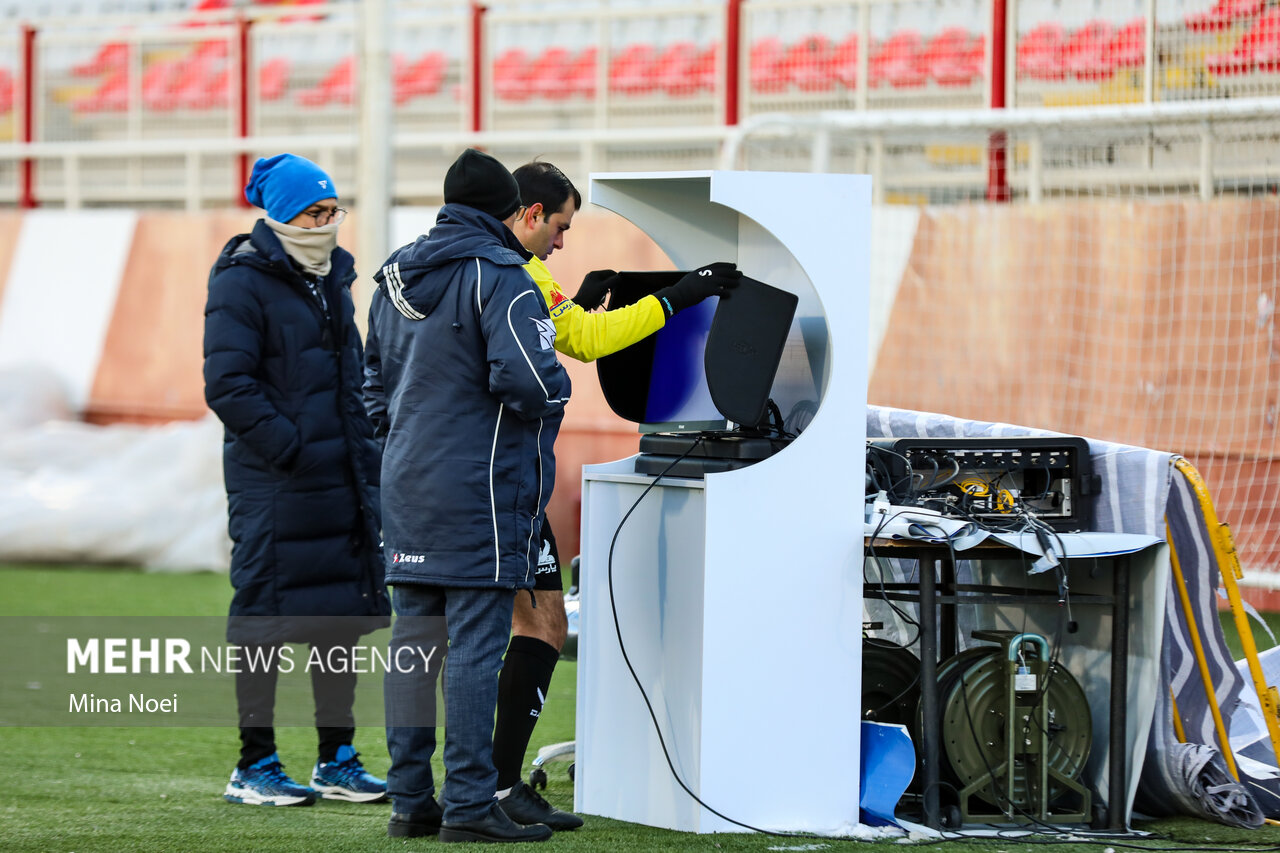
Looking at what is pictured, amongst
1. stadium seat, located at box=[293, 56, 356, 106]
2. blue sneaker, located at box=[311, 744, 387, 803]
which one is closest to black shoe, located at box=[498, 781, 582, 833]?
blue sneaker, located at box=[311, 744, 387, 803]

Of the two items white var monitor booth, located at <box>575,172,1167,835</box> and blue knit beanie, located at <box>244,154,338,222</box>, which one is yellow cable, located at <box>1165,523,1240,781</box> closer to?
white var monitor booth, located at <box>575,172,1167,835</box>

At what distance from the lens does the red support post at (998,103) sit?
8.63 metres

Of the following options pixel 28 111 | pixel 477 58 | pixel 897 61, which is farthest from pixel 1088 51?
pixel 28 111

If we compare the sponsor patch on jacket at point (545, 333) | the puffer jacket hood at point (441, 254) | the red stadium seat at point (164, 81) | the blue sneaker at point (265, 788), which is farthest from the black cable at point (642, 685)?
the red stadium seat at point (164, 81)

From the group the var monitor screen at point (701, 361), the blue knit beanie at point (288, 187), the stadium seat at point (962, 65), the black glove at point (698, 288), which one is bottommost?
the var monitor screen at point (701, 361)

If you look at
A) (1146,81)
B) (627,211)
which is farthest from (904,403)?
(627,211)

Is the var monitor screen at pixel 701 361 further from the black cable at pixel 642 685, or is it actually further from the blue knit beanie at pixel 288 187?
the blue knit beanie at pixel 288 187

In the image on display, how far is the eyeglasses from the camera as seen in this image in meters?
4.33

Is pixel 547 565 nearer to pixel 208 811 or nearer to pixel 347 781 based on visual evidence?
pixel 347 781

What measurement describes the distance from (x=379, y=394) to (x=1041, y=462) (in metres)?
1.72

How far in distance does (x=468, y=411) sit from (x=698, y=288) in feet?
2.11

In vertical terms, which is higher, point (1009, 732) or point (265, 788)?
point (1009, 732)

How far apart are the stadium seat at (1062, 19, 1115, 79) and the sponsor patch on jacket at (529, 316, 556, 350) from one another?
5541mm

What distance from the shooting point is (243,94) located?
11.6m
